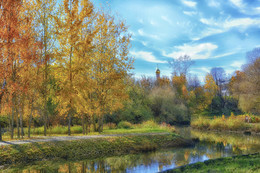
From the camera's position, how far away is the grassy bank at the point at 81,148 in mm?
10501

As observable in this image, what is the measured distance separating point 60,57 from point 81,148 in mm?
6999

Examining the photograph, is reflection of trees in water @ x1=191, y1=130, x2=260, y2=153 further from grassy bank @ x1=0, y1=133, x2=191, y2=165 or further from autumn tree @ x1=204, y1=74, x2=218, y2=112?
autumn tree @ x1=204, y1=74, x2=218, y2=112

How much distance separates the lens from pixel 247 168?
294 inches

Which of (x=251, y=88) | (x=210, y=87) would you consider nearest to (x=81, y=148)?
(x=251, y=88)

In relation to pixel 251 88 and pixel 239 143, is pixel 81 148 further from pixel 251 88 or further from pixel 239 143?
pixel 251 88

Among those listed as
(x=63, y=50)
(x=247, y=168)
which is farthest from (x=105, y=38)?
(x=247, y=168)

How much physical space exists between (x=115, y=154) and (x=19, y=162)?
5039 millimetres

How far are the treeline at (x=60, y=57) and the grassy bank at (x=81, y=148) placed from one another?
3.35m

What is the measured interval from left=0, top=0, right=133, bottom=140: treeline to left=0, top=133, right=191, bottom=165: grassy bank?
3.35m

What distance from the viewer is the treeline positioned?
13000 mm

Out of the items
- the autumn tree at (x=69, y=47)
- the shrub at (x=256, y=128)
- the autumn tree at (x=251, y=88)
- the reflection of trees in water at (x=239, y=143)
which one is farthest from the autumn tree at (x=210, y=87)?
the autumn tree at (x=69, y=47)

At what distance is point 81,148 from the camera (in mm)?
12352

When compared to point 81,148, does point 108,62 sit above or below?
above

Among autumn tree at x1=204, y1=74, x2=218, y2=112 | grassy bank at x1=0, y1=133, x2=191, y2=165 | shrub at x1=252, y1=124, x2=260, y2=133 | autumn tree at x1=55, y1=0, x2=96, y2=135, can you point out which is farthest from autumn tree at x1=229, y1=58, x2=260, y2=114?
autumn tree at x1=55, y1=0, x2=96, y2=135
